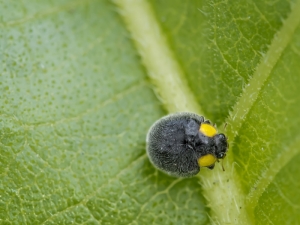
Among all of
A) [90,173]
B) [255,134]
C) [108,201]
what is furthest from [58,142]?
[255,134]

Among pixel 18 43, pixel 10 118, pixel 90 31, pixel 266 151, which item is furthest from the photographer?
pixel 90 31

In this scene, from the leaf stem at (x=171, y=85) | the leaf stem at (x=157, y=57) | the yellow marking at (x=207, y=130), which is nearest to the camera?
the leaf stem at (x=171, y=85)

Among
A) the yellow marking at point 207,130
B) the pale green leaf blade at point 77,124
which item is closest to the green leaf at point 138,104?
the pale green leaf blade at point 77,124

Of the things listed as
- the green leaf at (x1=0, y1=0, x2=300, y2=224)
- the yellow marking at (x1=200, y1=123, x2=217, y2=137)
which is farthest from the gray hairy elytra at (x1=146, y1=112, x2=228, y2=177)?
the green leaf at (x1=0, y1=0, x2=300, y2=224)

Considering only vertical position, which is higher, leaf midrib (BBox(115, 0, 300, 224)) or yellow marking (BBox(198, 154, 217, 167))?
leaf midrib (BBox(115, 0, 300, 224))

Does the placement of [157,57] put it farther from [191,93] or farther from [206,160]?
[206,160]

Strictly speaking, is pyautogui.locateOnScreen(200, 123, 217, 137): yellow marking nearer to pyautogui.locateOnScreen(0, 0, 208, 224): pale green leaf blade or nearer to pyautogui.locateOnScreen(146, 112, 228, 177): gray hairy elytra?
pyautogui.locateOnScreen(146, 112, 228, 177): gray hairy elytra

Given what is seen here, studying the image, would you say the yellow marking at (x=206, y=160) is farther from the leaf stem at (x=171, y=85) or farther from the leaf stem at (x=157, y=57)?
the leaf stem at (x=157, y=57)

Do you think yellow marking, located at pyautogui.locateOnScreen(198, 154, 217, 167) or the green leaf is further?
yellow marking, located at pyautogui.locateOnScreen(198, 154, 217, 167)

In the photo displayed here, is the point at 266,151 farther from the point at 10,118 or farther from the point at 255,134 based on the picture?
the point at 10,118
